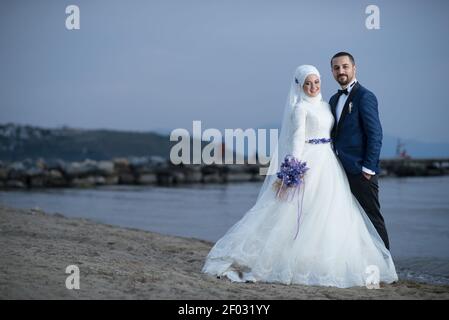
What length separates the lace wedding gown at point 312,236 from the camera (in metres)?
4.95

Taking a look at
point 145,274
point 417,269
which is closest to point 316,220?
point 145,274

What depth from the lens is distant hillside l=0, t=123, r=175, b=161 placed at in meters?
41.1

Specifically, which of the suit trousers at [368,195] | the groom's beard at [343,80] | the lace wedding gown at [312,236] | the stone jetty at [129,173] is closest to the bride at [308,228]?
the lace wedding gown at [312,236]

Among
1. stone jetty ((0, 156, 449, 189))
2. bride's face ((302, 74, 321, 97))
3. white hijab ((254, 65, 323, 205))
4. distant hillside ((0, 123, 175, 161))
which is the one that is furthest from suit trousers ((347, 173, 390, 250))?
distant hillside ((0, 123, 175, 161))

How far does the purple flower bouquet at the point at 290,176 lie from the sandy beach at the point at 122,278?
0.86 metres

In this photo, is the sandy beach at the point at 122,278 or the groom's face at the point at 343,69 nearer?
the sandy beach at the point at 122,278

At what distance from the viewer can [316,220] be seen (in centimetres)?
510

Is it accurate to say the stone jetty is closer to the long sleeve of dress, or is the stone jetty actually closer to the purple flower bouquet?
the purple flower bouquet

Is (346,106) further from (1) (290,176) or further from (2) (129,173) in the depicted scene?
(2) (129,173)

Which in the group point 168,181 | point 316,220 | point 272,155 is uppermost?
point 272,155

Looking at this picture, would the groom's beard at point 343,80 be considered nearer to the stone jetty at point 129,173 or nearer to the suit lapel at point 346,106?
the suit lapel at point 346,106

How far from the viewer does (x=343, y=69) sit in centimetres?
541

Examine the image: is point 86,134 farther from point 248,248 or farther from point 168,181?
point 248,248
